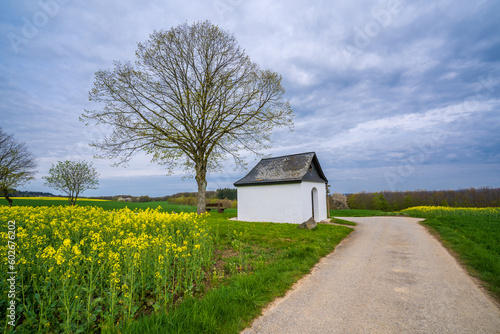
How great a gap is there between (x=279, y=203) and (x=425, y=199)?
39.8 metres

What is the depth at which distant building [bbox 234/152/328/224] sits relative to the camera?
56.7 feet

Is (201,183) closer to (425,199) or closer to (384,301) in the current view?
(384,301)

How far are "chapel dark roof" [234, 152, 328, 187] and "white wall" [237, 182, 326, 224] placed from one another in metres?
0.52

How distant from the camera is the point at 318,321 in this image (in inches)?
159

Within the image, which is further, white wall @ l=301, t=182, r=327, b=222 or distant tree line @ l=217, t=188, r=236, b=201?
distant tree line @ l=217, t=188, r=236, b=201

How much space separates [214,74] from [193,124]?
4766mm

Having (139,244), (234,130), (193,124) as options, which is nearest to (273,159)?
(234,130)

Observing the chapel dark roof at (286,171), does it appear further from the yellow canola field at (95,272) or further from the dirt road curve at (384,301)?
the dirt road curve at (384,301)

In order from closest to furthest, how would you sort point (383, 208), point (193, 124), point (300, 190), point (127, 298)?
point (127, 298)
point (300, 190)
point (193, 124)
point (383, 208)

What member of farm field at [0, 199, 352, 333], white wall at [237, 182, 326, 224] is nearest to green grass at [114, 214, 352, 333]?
farm field at [0, 199, 352, 333]

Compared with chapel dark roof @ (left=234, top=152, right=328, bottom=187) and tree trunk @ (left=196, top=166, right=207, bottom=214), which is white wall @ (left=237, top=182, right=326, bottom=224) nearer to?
chapel dark roof @ (left=234, top=152, right=328, bottom=187)

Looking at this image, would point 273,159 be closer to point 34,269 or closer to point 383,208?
point 34,269

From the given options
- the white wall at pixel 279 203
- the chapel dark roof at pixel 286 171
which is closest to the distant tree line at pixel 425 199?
the chapel dark roof at pixel 286 171

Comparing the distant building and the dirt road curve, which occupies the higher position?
the distant building
